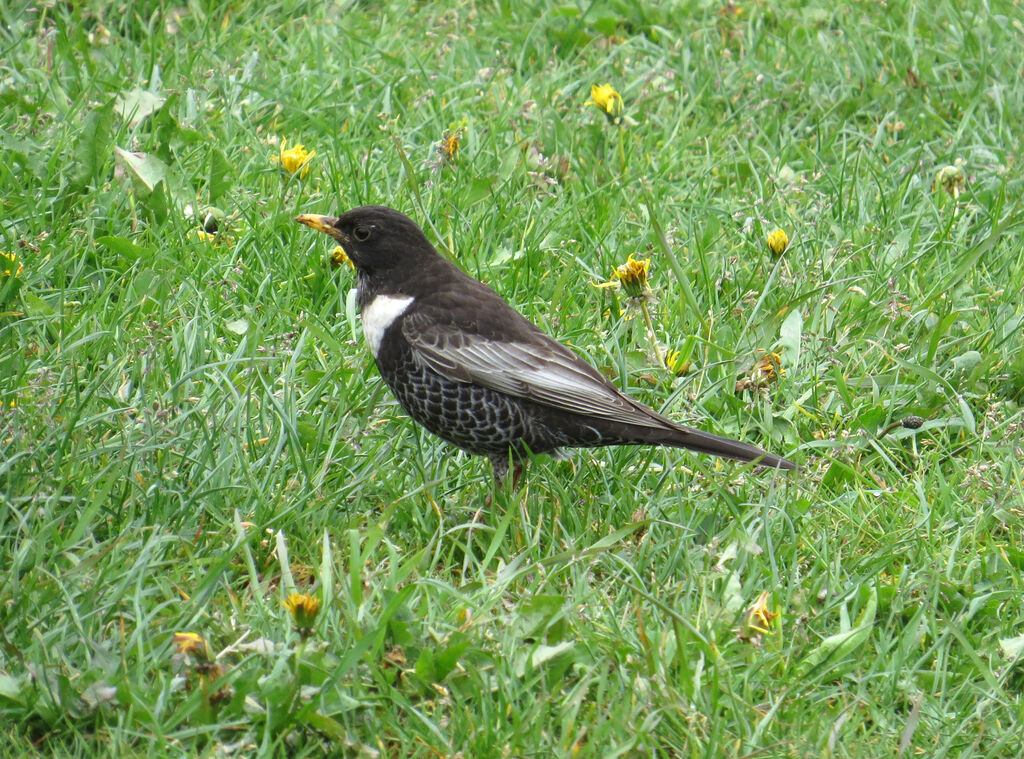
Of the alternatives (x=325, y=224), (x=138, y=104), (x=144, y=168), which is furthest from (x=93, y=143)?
(x=325, y=224)

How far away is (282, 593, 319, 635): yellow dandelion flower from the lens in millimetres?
3396

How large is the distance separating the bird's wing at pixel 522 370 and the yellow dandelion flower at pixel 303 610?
127cm

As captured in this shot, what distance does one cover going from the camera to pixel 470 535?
410cm

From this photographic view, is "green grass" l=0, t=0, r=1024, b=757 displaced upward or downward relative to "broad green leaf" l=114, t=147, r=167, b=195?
downward

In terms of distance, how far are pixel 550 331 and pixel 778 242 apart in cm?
101

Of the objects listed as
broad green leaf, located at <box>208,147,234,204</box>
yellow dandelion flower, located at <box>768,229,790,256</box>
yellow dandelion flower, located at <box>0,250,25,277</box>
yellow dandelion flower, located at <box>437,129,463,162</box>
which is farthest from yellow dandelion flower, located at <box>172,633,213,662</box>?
yellow dandelion flower, located at <box>437,129,463,162</box>

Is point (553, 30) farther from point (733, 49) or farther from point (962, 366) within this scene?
point (962, 366)

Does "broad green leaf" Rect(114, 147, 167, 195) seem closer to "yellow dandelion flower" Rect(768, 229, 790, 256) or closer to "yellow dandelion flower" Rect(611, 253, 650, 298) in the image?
"yellow dandelion flower" Rect(611, 253, 650, 298)

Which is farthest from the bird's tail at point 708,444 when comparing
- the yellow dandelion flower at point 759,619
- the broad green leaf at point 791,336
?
the broad green leaf at point 791,336

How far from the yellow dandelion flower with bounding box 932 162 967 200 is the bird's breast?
304 centimetres

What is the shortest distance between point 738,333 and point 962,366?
898 mm

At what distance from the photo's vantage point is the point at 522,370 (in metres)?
4.60

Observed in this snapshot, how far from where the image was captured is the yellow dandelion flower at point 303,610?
134 inches

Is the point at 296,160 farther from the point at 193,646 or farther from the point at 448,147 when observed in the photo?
the point at 193,646
